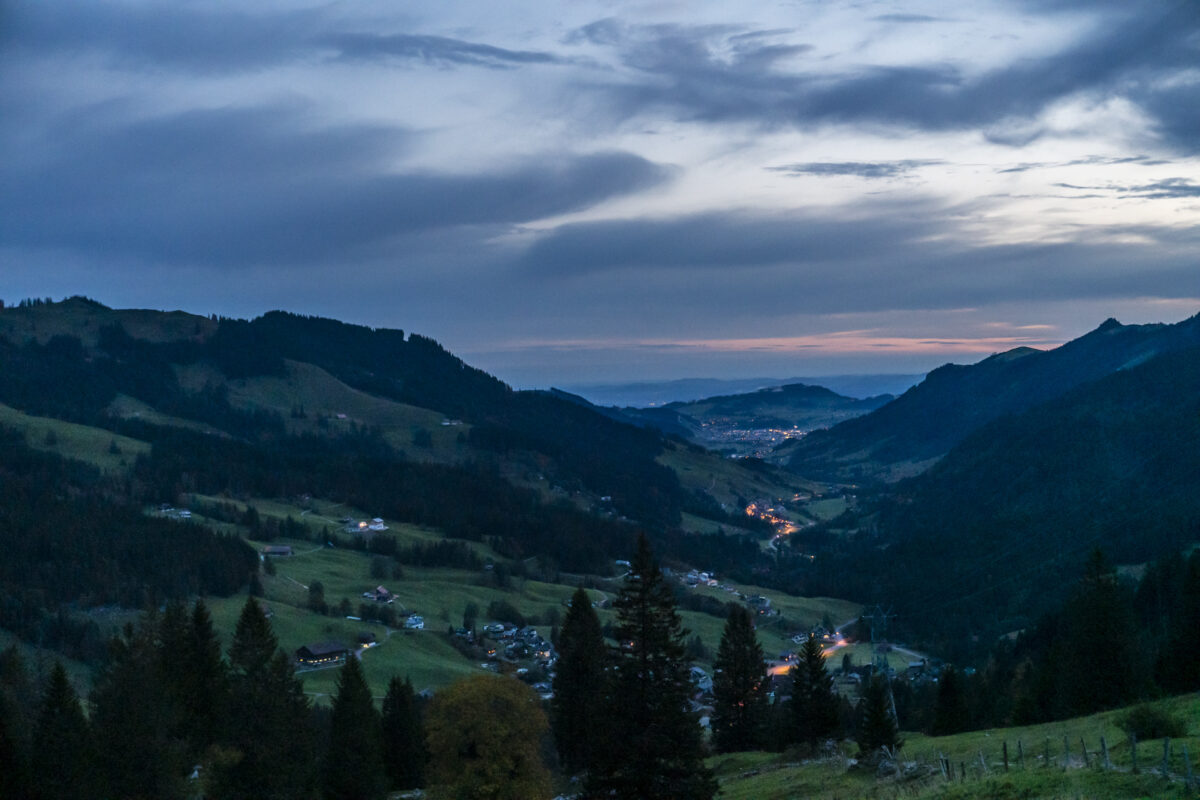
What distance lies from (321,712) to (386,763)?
31.5 metres

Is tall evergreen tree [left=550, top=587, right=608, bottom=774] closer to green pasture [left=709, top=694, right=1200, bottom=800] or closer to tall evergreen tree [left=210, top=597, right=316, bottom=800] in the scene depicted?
green pasture [left=709, top=694, right=1200, bottom=800]

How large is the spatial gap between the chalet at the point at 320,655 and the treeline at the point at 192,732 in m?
66.6

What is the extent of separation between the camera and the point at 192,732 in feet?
208

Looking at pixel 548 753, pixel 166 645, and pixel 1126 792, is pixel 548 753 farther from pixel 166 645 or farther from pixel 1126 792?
pixel 1126 792

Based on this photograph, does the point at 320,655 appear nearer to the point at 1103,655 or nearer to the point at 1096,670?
the point at 1096,670

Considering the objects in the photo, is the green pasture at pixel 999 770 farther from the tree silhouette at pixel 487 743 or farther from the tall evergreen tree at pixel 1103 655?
the tall evergreen tree at pixel 1103 655

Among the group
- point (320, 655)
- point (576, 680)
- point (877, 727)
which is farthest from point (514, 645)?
point (877, 727)

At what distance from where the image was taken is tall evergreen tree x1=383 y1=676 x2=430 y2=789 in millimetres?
70669

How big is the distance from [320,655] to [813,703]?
93.5 m

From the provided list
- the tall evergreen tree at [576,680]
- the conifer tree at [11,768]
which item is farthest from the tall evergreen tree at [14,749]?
the tall evergreen tree at [576,680]

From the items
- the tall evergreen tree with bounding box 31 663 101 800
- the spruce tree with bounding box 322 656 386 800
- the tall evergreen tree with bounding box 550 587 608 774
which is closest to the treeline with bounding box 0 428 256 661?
the tall evergreen tree with bounding box 31 663 101 800

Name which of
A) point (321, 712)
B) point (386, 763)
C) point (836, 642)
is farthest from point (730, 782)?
point (836, 642)

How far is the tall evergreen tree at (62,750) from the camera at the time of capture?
52656 mm

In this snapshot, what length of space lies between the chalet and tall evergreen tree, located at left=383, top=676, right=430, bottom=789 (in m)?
63.8
